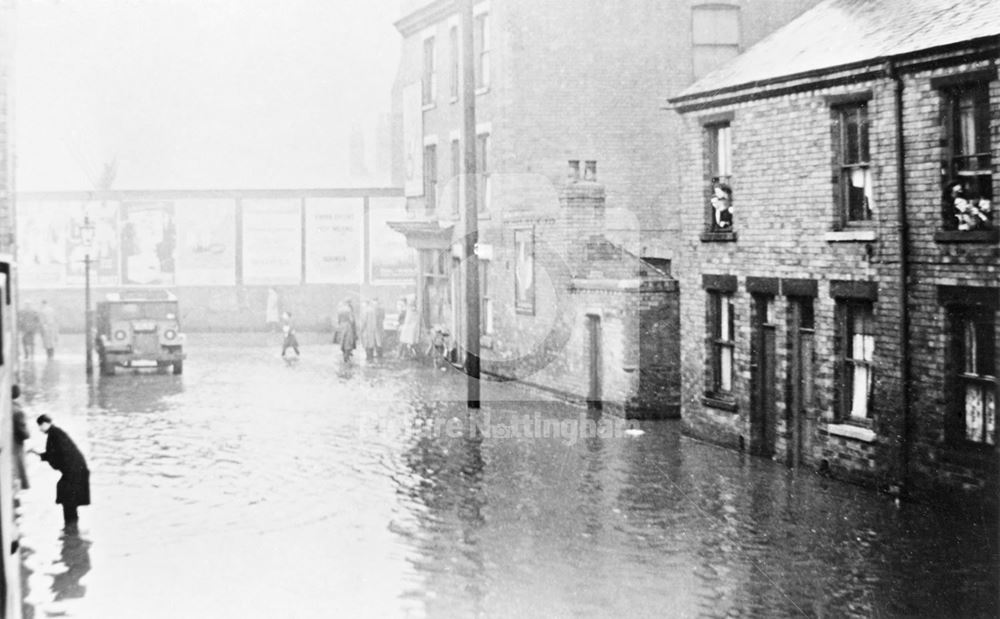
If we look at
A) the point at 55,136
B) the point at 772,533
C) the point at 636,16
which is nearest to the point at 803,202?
the point at 772,533

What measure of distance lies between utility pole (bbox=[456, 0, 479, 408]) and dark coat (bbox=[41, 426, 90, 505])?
35.9ft

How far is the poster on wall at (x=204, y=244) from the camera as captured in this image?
5003cm

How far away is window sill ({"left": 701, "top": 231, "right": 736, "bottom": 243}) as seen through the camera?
2048 centimetres

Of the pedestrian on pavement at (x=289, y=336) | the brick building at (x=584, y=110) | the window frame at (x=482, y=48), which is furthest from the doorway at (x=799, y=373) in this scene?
the pedestrian on pavement at (x=289, y=336)

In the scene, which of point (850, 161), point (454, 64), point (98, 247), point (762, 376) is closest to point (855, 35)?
point (850, 161)

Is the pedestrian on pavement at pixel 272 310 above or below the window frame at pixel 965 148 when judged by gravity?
below

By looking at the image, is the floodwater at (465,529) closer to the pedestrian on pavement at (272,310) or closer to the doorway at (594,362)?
the doorway at (594,362)

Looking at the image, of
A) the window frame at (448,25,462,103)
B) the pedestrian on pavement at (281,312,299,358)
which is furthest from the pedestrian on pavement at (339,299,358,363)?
the window frame at (448,25,462,103)

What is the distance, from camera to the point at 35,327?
36750mm

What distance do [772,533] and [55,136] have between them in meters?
43.3

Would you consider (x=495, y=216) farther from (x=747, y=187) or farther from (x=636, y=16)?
(x=747, y=187)

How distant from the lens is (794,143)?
1889 cm

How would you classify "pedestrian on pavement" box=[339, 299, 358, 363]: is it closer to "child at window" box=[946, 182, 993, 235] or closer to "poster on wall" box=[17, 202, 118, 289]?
"poster on wall" box=[17, 202, 118, 289]

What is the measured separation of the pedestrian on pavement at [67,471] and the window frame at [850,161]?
10728 millimetres
